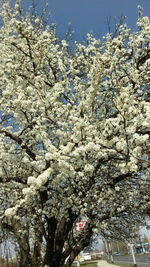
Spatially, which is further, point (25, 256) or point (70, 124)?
point (25, 256)

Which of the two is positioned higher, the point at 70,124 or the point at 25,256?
the point at 70,124

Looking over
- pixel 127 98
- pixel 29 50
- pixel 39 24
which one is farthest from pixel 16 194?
pixel 39 24

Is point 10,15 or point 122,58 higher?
point 10,15

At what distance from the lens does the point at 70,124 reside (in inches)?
249

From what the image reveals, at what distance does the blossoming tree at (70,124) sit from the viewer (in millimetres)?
5236

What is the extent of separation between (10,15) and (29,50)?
6.62 feet

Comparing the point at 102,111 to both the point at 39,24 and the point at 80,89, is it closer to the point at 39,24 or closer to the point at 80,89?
the point at 80,89

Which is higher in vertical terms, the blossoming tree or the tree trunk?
the blossoming tree

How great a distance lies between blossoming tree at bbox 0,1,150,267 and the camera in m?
5.24

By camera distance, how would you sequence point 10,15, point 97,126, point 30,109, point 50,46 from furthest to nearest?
point 10,15, point 50,46, point 30,109, point 97,126

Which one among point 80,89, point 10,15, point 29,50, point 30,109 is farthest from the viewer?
point 10,15

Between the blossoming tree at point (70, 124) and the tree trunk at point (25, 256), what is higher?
the blossoming tree at point (70, 124)

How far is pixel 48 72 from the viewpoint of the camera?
27.5 ft

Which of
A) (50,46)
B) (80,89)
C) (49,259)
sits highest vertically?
(50,46)
